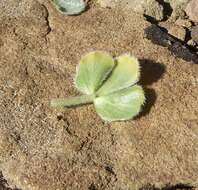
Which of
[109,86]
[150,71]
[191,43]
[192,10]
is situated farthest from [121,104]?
[192,10]

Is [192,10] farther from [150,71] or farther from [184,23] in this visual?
[150,71]

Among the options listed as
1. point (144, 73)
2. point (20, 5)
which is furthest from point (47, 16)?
point (144, 73)

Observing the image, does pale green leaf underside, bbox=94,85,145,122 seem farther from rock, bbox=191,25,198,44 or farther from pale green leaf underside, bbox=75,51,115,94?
rock, bbox=191,25,198,44

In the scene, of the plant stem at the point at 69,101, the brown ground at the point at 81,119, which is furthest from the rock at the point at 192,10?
the plant stem at the point at 69,101

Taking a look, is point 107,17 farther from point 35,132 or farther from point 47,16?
point 35,132

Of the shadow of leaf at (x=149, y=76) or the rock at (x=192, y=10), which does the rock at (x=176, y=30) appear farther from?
the shadow of leaf at (x=149, y=76)

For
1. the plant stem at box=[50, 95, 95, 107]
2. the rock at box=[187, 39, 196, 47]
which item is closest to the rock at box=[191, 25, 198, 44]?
the rock at box=[187, 39, 196, 47]
